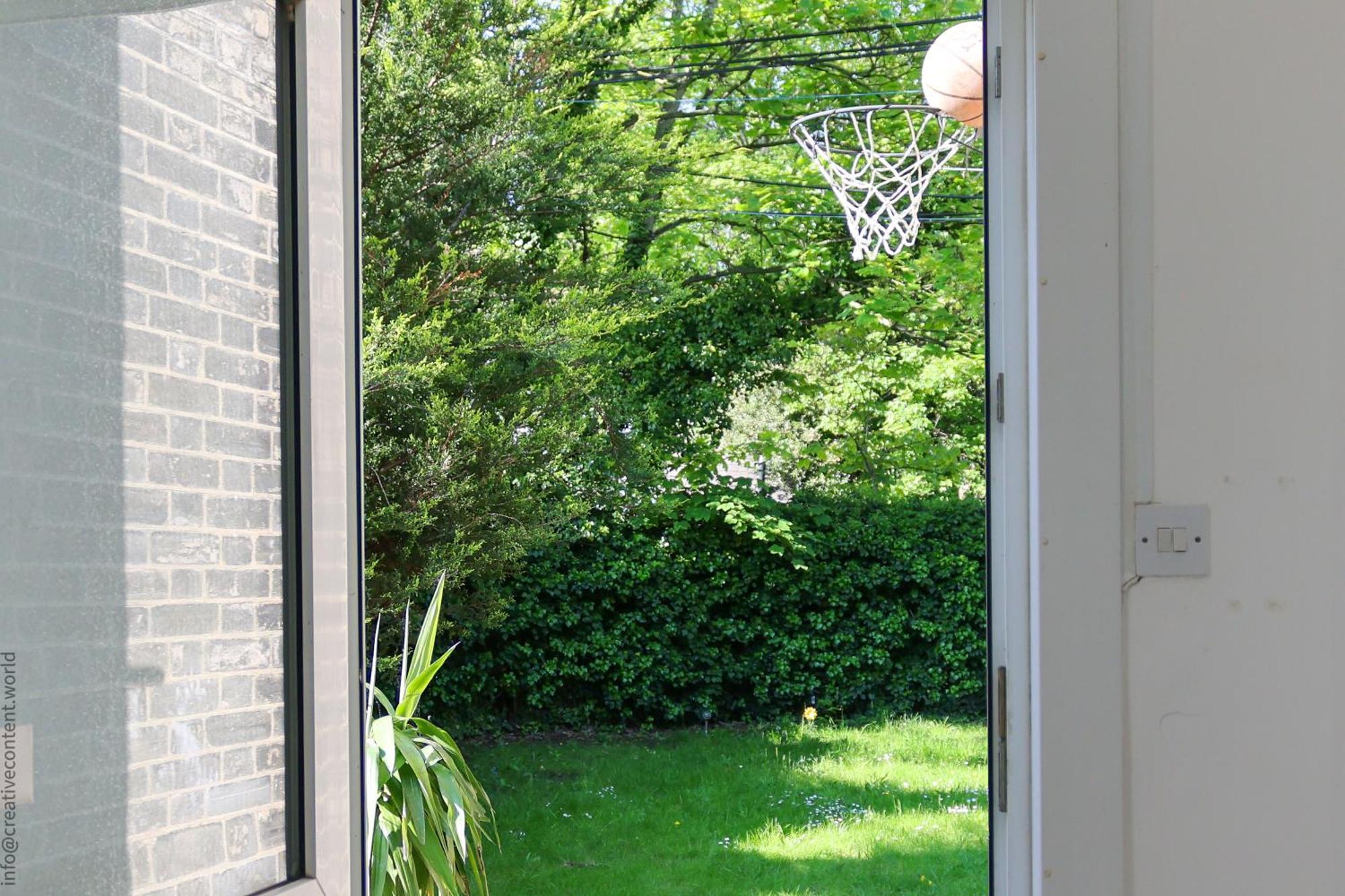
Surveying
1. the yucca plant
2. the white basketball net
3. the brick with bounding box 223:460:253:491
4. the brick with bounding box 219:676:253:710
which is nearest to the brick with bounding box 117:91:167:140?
the brick with bounding box 223:460:253:491

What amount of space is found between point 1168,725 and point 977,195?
6540 mm

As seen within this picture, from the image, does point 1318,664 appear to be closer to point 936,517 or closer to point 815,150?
point 815,150

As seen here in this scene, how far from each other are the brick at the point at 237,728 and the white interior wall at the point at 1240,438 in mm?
988

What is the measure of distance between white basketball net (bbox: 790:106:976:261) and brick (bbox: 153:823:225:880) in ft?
15.9

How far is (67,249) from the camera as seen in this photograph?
104 centimetres

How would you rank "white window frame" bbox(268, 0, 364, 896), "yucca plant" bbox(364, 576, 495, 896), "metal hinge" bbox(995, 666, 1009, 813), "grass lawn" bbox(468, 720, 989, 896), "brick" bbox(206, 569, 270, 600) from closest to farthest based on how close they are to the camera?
"brick" bbox(206, 569, 270, 600) → "white window frame" bbox(268, 0, 364, 896) → "metal hinge" bbox(995, 666, 1009, 813) → "yucca plant" bbox(364, 576, 495, 896) → "grass lawn" bbox(468, 720, 989, 896)

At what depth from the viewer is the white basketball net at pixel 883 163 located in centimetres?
588

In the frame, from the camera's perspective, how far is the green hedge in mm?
6570

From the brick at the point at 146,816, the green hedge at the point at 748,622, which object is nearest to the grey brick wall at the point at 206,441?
the brick at the point at 146,816

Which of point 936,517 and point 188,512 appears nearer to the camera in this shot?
point 188,512

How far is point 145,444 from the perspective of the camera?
1.13 m

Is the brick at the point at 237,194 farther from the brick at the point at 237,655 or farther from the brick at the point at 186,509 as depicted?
the brick at the point at 237,655

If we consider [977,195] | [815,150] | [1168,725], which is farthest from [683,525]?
[1168,725]

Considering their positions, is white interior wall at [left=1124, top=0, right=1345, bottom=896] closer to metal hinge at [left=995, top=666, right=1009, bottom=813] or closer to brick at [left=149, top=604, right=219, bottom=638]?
metal hinge at [left=995, top=666, right=1009, bottom=813]
